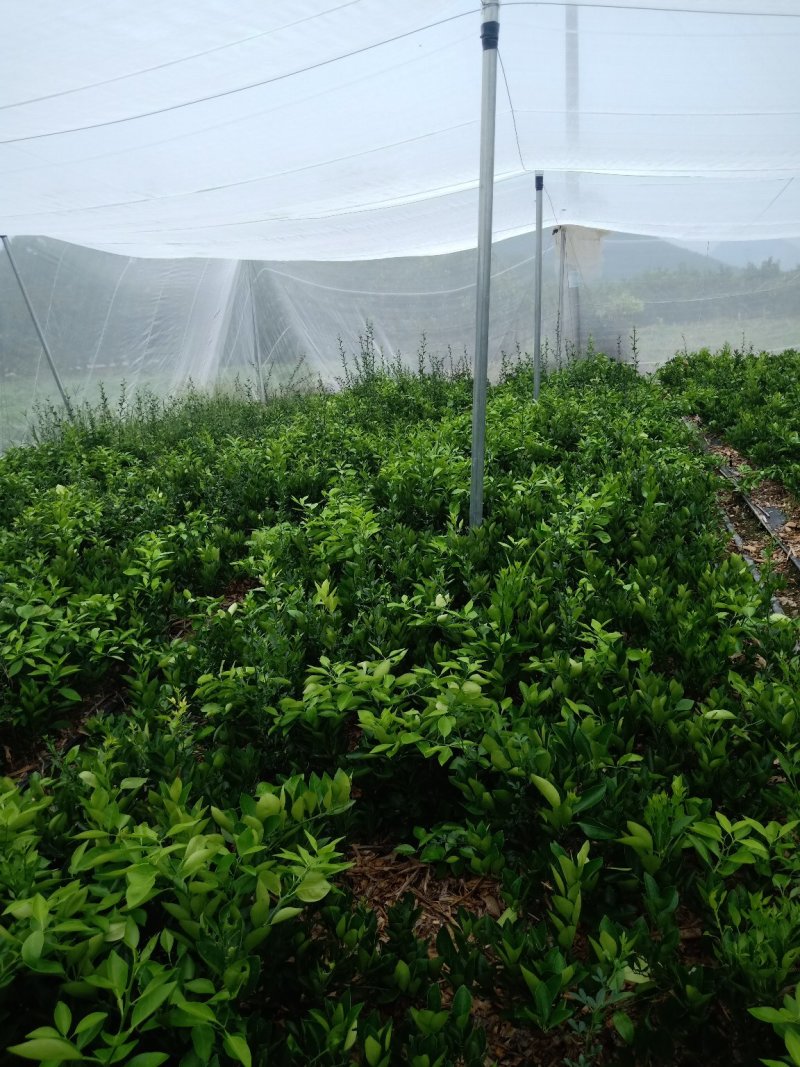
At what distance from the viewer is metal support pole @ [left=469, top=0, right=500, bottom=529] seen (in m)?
2.76

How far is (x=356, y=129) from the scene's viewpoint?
4.77 metres

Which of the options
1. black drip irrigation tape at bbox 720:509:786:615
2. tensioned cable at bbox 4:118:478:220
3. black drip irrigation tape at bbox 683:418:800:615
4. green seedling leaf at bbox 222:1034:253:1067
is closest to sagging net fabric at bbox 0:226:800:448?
tensioned cable at bbox 4:118:478:220

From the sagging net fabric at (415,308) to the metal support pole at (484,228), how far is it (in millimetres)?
7543

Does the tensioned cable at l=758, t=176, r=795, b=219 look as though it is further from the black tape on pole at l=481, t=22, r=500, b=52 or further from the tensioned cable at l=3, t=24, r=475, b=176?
the black tape on pole at l=481, t=22, r=500, b=52

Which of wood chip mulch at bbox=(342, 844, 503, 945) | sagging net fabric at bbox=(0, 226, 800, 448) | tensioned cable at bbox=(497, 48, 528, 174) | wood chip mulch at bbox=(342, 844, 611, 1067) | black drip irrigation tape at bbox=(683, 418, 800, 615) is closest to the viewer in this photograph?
wood chip mulch at bbox=(342, 844, 611, 1067)

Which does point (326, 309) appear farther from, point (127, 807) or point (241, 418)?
point (127, 807)

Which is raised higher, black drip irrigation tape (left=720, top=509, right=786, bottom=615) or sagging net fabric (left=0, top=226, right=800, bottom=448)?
sagging net fabric (left=0, top=226, right=800, bottom=448)

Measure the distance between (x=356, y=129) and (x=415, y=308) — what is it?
8020mm

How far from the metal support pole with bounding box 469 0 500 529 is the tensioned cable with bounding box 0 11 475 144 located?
26.9 inches

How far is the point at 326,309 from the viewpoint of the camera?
41.7 feet

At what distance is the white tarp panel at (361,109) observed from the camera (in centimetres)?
320

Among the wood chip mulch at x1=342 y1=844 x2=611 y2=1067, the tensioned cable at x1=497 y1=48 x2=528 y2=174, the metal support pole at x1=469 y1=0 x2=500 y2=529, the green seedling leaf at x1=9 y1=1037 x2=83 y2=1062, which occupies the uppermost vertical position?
the tensioned cable at x1=497 y1=48 x2=528 y2=174

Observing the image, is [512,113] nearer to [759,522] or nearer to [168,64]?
[168,64]

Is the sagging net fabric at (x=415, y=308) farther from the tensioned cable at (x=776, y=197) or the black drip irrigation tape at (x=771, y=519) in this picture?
the black drip irrigation tape at (x=771, y=519)
